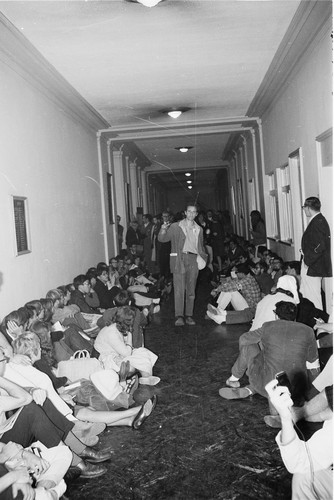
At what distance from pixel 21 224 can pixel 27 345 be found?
8.03ft

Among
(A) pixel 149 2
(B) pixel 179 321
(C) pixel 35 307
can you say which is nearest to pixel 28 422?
(C) pixel 35 307

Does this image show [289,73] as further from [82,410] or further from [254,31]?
[82,410]

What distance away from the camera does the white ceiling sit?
4.91 metres

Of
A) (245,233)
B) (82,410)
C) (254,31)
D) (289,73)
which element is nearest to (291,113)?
(289,73)

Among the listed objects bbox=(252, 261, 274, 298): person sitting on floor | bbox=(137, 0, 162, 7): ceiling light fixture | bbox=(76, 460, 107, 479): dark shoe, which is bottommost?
bbox=(76, 460, 107, 479): dark shoe

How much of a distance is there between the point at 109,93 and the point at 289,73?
275cm

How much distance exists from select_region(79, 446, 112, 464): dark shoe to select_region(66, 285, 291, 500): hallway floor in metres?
0.06

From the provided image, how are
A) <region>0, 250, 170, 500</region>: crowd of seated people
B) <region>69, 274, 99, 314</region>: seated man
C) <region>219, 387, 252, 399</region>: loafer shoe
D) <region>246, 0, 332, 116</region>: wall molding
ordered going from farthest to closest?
<region>69, 274, 99, 314</region>: seated man, <region>246, 0, 332, 116</region>: wall molding, <region>219, 387, 252, 399</region>: loafer shoe, <region>0, 250, 170, 500</region>: crowd of seated people

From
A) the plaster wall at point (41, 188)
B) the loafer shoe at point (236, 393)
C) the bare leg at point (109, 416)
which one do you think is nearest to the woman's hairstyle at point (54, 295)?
the plaster wall at point (41, 188)

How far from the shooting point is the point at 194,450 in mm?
3543

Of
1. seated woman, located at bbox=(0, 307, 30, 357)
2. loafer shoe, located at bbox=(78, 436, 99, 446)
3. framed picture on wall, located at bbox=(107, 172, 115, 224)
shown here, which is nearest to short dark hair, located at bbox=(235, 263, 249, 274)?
seated woman, located at bbox=(0, 307, 30, 357)

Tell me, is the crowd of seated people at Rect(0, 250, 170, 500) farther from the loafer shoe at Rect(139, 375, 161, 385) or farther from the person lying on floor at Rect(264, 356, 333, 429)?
the person lying on floor at Rect(264, 356, 333, 429)

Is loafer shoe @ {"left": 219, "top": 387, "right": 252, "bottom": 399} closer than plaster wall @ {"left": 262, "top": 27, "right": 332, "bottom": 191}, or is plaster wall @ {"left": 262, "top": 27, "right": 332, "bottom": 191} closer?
loafer shoe @ {"left": 219, "top": 387, "right": 252, "bottom": 399}

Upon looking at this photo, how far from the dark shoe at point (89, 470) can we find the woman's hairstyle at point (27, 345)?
845 millimetres
